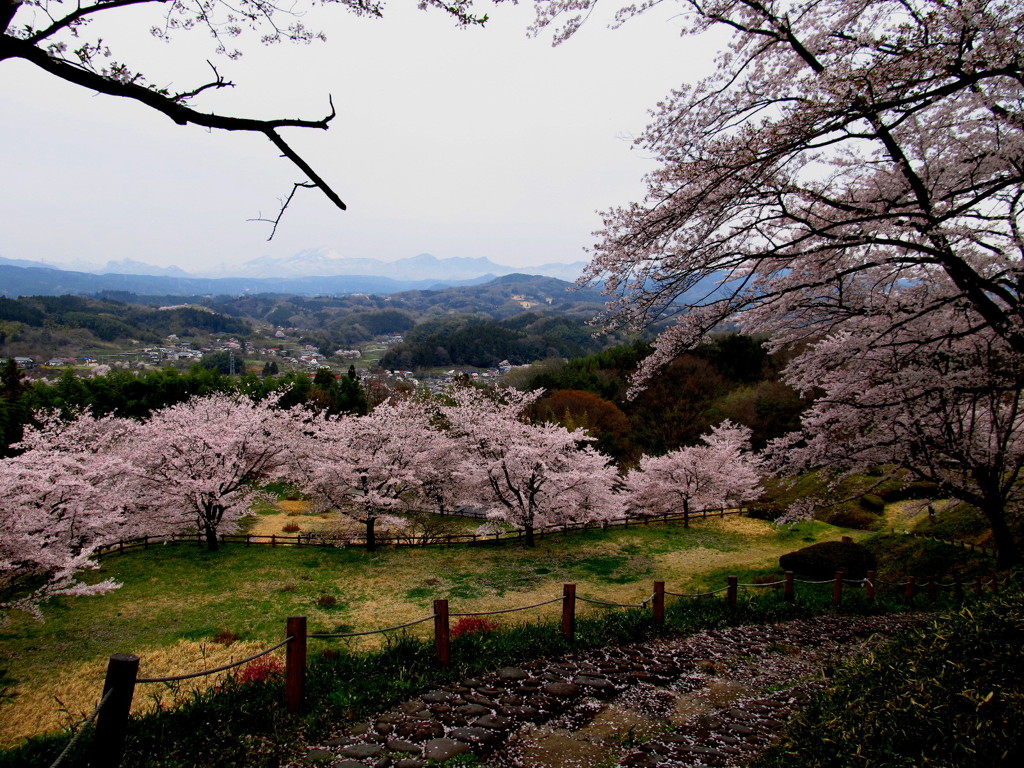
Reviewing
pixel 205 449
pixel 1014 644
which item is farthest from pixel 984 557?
pixel 205 449

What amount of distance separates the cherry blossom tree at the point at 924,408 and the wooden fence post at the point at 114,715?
26.8 feet

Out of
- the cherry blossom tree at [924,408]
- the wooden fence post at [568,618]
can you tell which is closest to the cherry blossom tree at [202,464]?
the wooden fence post at [568,618]

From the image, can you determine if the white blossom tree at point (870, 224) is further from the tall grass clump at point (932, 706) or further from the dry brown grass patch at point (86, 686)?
the dry brown grass patch at point (86, 686)

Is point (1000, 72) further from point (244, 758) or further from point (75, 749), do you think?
point (75, 749)

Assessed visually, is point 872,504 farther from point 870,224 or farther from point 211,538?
point 211,538

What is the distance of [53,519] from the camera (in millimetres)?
14000

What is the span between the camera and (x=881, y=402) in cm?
782

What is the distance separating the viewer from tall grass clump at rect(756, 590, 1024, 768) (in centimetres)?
249

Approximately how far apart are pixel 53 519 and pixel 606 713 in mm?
16731

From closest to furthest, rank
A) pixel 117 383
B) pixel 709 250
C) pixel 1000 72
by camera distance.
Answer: pixel 1000 72
pixel 709 250
pixel 117 383

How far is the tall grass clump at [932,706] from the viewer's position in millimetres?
2486

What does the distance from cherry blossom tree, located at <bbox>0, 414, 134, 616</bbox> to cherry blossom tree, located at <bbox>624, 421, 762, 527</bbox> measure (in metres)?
20.2

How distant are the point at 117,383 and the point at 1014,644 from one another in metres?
49.1

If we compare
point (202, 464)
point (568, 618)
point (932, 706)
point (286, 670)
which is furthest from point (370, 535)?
point (932, 706)
